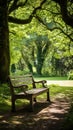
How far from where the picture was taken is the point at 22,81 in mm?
12797

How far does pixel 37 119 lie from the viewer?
31.9 ft

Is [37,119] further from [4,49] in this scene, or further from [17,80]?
[4,49]

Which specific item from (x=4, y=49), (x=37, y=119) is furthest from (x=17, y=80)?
(x=4, y=49)

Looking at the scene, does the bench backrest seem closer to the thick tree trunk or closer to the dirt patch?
the dirt patch

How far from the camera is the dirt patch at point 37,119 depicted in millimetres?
8586

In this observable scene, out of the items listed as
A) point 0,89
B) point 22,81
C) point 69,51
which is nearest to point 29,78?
point 22,81

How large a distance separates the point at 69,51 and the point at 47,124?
23251 millimetres

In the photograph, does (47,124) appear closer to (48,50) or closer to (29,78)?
(29,78)

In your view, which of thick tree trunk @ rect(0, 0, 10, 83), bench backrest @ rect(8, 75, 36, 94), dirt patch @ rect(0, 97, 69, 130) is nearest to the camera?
dirt patch @ rect(0, 97, 69, 130)

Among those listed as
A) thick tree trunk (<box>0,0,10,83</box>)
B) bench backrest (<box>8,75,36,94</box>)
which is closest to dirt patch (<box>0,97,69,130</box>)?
bench backrest (<box>8,75,36,94</box>)

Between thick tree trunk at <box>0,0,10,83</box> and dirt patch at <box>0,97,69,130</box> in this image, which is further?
thick tree trunk at <box>0,0,10,83</box>

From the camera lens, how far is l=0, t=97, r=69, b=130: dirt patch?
8.59 metres

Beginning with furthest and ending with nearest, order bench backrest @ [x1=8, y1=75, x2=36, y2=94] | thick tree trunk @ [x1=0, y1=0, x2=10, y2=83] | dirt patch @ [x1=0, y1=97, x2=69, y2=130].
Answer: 1. thick tree trunk @ [x1=0, y1=0, x2=10, y2=83]
2. bench backrest @ [x1=8, y1=75, x2=36, y2=94]
3. dirt patch @ [x1=0, y1=97, x2=69, y2=130]

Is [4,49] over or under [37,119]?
over
